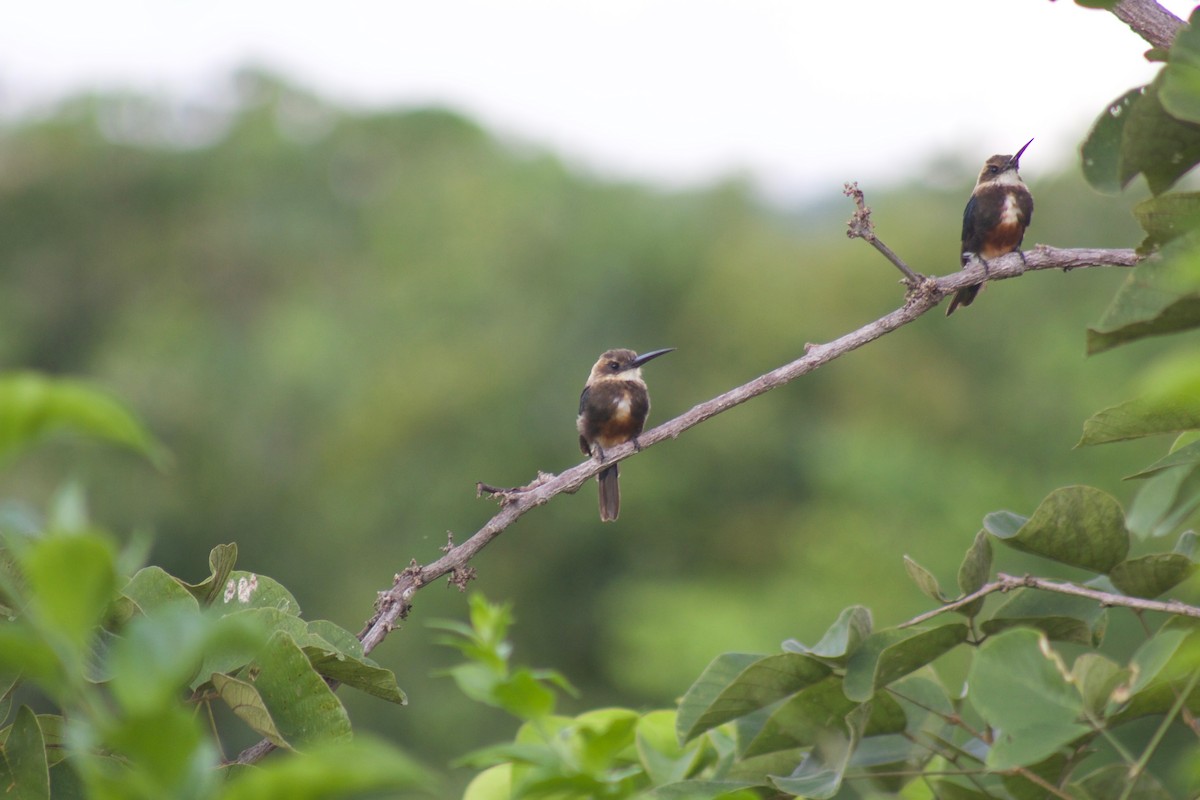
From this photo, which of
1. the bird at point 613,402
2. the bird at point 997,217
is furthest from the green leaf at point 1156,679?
the bird at point 613,402

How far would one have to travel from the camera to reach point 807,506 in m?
32.9

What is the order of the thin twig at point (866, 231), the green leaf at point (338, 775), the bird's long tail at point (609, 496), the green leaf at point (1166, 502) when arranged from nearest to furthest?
the green leaf at point (338, 775), the green leaf at point (1166, 502), the thin twig at point (866, 231), the bird's long tail at point (609, 496)

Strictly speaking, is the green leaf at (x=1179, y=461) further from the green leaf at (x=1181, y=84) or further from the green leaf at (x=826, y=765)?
the green leaf at (x=826, y=765)

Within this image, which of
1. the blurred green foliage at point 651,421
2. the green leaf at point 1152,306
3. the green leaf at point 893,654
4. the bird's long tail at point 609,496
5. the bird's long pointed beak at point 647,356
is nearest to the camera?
the green leaf at point 1152,306

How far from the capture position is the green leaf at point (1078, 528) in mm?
2045

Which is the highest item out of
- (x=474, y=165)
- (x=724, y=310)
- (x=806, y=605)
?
(x=474, y=165)

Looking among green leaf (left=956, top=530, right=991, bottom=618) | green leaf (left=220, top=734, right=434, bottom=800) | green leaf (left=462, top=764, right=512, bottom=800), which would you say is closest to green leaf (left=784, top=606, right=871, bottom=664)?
green leaf (left=956, top=530, right=991, bottom=618)

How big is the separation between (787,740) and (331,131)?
5735 cm

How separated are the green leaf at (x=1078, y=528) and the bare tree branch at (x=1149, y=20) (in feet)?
2.33

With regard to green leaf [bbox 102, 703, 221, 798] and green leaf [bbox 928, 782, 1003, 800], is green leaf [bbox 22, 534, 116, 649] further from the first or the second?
green leaf [bbox 928, 782, 1003, 800]

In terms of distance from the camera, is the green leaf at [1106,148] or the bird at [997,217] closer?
the green leaf at [1106,148]

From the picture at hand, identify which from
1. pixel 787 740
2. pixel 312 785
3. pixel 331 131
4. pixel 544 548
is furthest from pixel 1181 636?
pixel 331 131

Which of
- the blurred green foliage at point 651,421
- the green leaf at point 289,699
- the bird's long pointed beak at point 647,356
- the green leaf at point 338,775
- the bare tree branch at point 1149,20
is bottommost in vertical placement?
the blurred green foliage at point 651,421

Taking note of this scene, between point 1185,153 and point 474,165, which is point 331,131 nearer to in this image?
point 474,165
